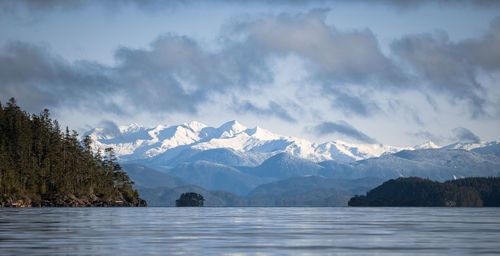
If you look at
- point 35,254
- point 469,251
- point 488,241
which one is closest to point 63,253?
point 35,254

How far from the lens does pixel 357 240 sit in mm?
53656

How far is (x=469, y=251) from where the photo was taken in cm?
4303

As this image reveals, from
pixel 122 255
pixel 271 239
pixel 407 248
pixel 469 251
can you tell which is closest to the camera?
pixel 122 255

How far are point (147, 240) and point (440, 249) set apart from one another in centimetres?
2234

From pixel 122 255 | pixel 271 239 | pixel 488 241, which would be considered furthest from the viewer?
pixel 271 239

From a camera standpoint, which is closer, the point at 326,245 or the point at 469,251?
the point at 469,251

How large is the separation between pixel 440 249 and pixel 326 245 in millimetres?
8207

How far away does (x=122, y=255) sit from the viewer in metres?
40.0

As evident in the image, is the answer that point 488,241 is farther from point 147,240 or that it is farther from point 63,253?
point 63,253

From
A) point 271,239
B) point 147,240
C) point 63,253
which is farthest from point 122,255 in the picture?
point 271,239

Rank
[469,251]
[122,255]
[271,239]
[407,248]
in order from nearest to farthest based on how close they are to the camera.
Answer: [122,255] < [469,251] < [407,248] < [271,239]

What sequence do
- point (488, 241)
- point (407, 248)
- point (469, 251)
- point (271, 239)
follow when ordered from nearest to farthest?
1. point (469, 251)
2. point (407, 248)
3. point (488, 241)
4. point (271, 239)

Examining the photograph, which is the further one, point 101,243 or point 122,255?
point 101,243

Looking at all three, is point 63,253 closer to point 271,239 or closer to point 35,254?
point 35,254
